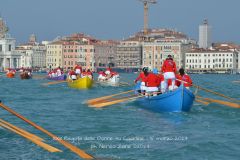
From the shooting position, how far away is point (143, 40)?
133 metres

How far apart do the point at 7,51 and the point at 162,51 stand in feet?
87.7

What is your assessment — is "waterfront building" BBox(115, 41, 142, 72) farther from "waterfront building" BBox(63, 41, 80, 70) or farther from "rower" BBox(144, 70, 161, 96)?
"rower" BBox(144, 70, 161, 96)

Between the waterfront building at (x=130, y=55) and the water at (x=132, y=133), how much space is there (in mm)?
112632

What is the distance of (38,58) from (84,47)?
45.5 ft

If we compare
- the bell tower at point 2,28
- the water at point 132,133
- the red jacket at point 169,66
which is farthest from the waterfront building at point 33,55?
the red jacket at point 169,66

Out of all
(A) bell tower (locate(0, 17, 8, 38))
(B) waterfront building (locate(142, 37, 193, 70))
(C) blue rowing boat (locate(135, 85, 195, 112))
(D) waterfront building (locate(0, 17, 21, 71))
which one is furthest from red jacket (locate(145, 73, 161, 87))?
(A) bell tower (locate(0, 17, 8, 38))

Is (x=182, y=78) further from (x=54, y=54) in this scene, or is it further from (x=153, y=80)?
(x=54, y=54)

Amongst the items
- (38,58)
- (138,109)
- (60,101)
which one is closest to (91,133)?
(138,109)

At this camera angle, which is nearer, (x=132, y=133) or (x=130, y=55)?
(x=132, y=133)

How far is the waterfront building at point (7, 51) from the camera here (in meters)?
126

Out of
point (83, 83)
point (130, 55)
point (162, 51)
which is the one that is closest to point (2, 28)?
point (130, 55)

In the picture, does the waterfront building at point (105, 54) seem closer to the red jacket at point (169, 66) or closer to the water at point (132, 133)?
the water at point (132, 133)

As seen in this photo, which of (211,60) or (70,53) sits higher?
(70,53)

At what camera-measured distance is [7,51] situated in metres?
128
